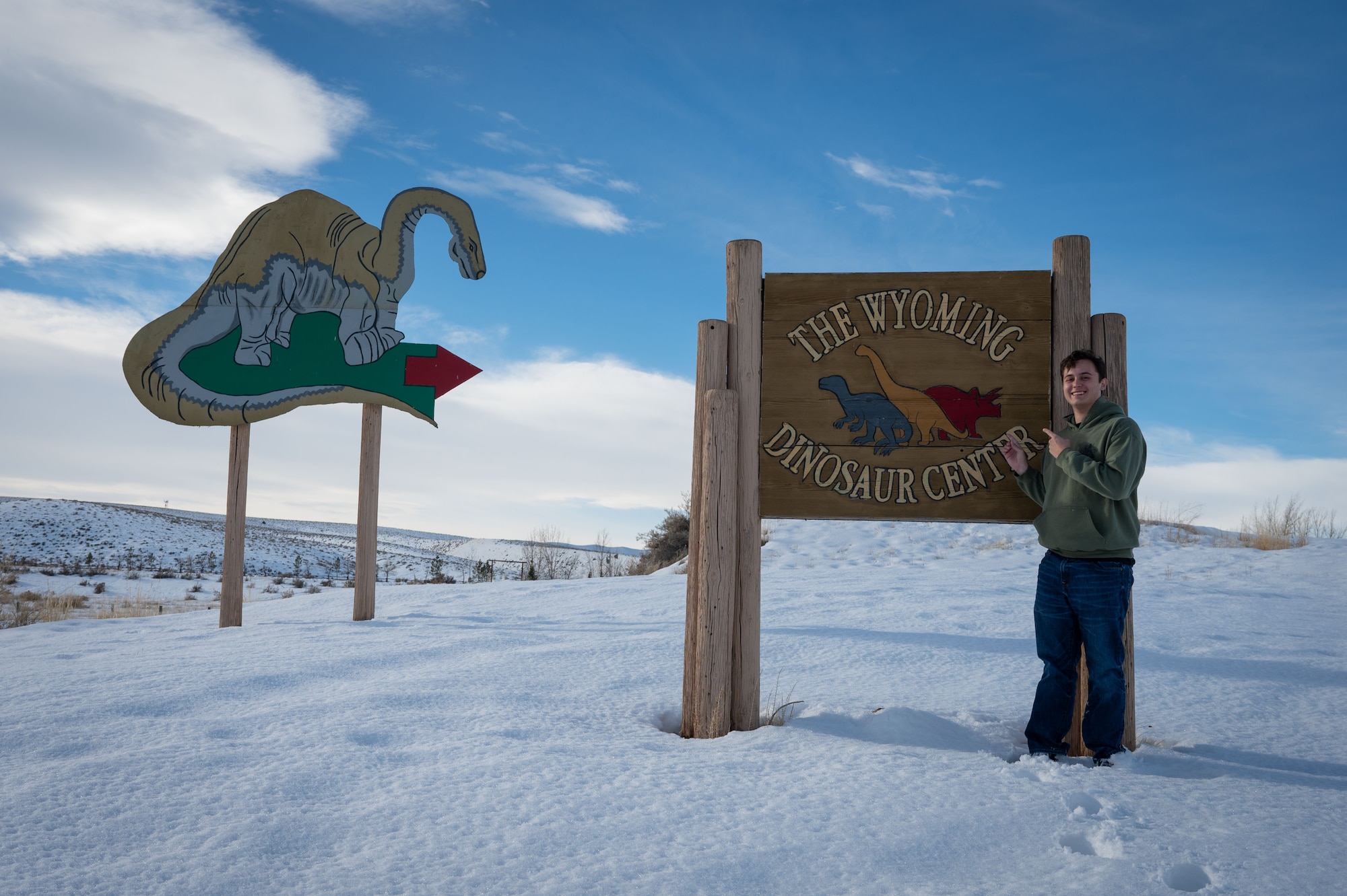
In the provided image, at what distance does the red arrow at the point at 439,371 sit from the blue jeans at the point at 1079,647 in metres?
5.81

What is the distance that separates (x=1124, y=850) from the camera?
2.36 m

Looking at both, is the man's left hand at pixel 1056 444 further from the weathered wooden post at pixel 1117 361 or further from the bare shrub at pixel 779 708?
the bare shrub at pixel 779 708

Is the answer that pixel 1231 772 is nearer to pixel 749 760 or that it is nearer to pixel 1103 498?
pixel 1103 498

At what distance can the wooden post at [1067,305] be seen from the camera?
391cm

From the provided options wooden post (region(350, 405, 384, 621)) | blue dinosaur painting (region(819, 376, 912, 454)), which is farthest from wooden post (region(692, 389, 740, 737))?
wooden post (region(350, 405, 384, 621))

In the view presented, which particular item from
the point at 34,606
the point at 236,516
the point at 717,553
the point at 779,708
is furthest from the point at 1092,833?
the point at 34,606

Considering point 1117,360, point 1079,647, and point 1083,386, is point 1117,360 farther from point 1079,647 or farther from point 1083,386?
point 1079,647

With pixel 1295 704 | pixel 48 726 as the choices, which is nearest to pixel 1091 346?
pixel 1295 704

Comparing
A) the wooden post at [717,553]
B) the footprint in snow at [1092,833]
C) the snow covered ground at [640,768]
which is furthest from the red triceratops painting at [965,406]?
the footprint in snow at [1092,833]

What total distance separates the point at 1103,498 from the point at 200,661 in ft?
16.5

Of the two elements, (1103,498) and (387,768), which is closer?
(387,768)

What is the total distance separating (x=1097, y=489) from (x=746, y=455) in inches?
59.6

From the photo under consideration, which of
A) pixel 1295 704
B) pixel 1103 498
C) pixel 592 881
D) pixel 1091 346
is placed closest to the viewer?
pixel 592 881

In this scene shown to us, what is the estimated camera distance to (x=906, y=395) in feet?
13.0
